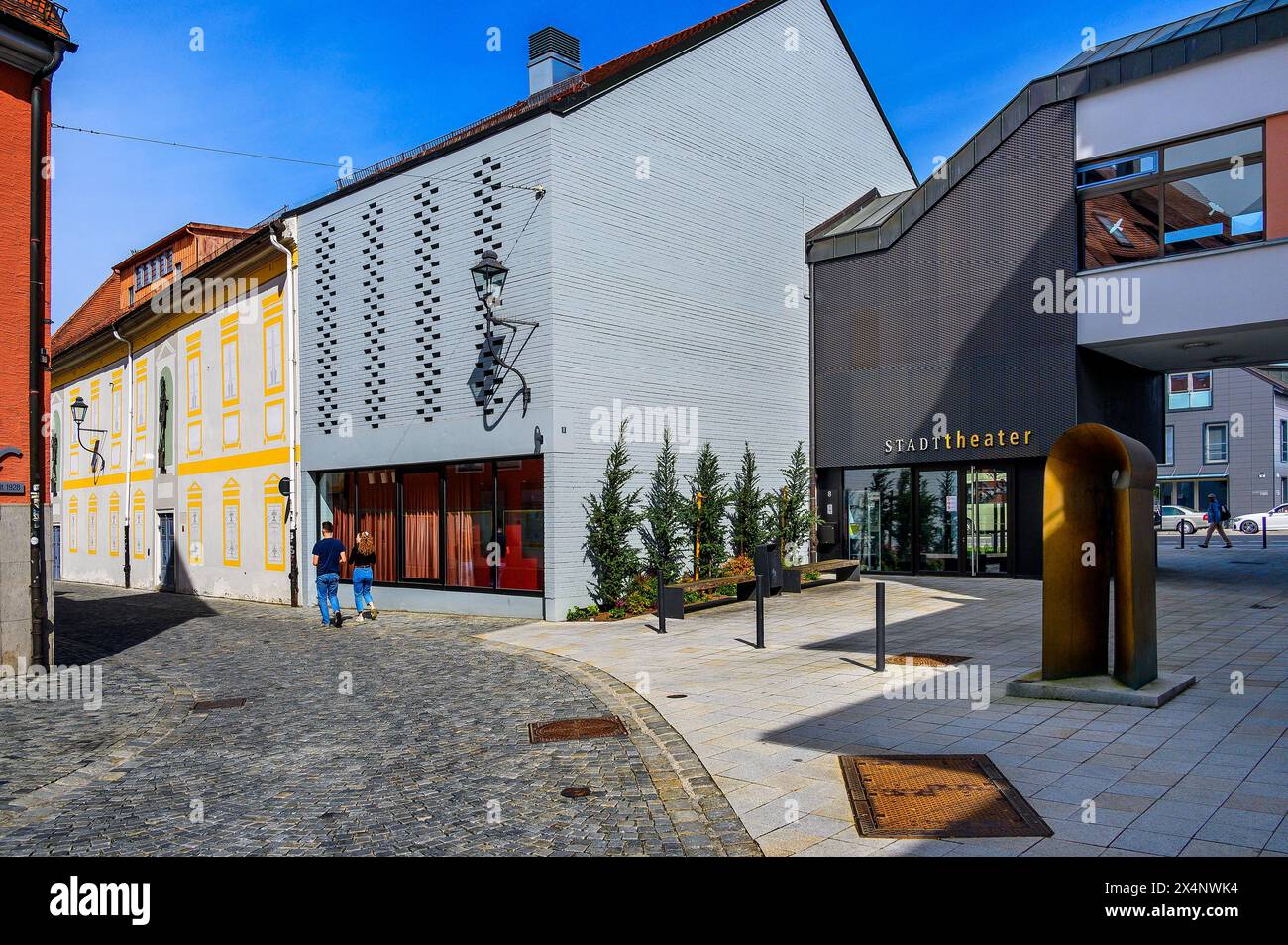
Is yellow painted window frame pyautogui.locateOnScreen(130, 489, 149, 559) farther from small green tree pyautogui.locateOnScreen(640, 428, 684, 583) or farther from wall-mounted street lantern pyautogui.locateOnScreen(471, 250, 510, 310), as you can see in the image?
small green tree pyautogui.locateOnScreen(640, 428, 684, 583)

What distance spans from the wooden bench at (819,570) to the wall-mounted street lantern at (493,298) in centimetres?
597

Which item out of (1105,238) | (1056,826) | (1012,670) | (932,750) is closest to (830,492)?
(1105,238)

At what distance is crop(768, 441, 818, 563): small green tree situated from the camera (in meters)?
19.6

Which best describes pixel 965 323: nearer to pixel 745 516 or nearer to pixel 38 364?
pixel 745 516

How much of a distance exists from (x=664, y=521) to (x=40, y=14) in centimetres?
1132

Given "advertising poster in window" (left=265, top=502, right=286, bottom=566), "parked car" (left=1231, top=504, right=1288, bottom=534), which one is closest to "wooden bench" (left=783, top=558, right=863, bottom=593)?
"advertising poster in window" (left=265, top=502, right=286, bottom=566)

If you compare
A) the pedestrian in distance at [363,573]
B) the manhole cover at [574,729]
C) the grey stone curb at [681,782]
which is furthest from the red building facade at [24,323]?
the manhole cover at [574,729]

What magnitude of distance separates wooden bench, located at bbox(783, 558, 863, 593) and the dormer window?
67.5 ft

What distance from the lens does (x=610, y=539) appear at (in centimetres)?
1549

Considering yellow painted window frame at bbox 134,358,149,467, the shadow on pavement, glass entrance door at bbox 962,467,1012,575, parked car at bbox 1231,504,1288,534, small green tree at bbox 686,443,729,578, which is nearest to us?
the shadow on pavement

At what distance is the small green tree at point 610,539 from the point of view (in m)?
15.5

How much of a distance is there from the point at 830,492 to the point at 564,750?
599 inches

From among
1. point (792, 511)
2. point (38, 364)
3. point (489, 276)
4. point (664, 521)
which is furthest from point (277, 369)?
point (792, 511)
